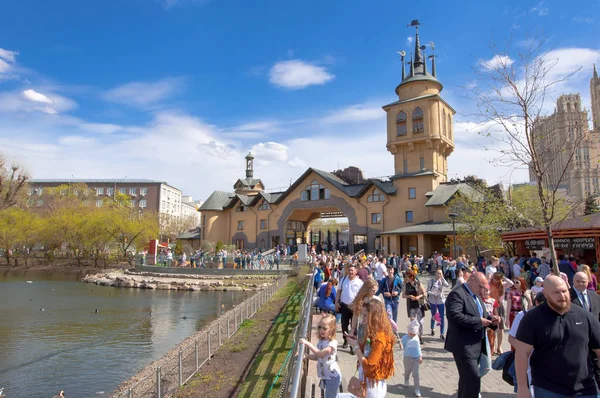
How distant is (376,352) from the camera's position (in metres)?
4.47

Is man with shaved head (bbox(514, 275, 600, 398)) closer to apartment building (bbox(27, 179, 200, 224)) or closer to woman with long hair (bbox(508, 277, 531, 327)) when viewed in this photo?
woman with long hair (bbox(508, 277, 531, 327))

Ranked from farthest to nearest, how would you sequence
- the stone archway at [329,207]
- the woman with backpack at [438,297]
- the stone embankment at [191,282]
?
the stone archway at [329,207] < the stone embankment at [191,282] < the woman with backpack at [438,297]

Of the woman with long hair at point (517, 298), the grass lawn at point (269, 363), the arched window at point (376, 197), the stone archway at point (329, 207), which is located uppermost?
the arched window at point (376, 197)

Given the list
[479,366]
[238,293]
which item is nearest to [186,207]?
[238,293]

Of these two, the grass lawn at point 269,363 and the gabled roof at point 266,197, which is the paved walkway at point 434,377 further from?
the gabled roof at point 266,197

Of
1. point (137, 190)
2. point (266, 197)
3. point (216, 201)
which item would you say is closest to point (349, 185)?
point (266, 197)

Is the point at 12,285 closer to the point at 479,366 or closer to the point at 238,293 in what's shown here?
the point at 238,293

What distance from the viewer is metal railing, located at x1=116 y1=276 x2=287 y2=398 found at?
389 inches

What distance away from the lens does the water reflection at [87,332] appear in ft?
44.0

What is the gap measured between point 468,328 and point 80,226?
59088 mm

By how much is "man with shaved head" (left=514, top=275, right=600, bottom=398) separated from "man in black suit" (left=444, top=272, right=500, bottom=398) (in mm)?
1276

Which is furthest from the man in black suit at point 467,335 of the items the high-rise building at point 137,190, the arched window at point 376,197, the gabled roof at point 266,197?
the high-rise building at point 137,190

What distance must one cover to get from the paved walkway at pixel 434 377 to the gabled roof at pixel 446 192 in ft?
94.9

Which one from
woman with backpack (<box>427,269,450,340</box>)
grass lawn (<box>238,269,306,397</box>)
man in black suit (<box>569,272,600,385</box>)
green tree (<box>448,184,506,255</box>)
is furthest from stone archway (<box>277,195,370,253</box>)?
man in black suit (<box>569,272,600,385</box>)
